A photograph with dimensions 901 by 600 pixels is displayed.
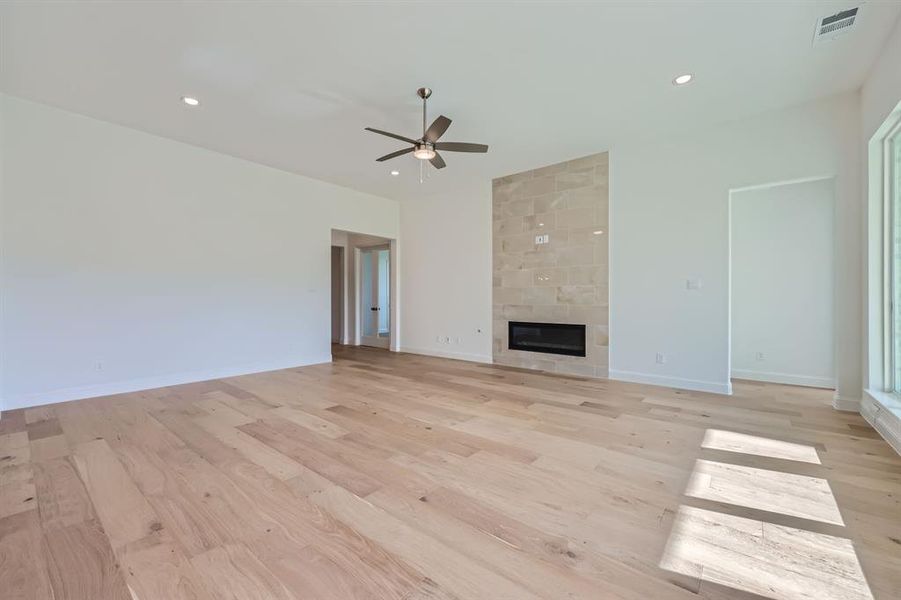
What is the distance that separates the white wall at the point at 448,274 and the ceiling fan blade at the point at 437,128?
2944 mm

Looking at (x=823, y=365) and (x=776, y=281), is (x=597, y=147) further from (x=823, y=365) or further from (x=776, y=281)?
(x=823, y=365)

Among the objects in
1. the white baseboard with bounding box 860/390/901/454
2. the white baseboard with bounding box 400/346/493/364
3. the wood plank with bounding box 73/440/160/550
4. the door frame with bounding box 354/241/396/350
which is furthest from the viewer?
the door frame with bounding box 354/241/396/350

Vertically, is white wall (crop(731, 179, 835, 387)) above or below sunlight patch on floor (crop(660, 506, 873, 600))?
above

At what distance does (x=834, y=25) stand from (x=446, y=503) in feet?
13.9

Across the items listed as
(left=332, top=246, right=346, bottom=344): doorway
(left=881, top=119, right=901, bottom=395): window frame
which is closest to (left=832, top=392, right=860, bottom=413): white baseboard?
(left=881, top=119, right=901, bottom=395): window frame

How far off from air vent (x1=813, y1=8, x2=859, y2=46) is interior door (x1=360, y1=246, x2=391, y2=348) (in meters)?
6.93

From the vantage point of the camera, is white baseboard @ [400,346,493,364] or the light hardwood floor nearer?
the light hardwood floor

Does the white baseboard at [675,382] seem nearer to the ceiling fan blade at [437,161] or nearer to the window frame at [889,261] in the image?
the window frame at [889,261]

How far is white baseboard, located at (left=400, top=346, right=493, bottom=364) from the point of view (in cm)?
641

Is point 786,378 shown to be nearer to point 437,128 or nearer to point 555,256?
point 555,256

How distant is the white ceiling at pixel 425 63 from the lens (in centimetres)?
255

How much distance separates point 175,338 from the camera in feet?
15.5

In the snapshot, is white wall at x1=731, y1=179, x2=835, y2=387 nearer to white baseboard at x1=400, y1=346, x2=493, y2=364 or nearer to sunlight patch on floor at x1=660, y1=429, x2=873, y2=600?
sunlight patch on floor at x1=660, y1=429, x2=873, y2=600

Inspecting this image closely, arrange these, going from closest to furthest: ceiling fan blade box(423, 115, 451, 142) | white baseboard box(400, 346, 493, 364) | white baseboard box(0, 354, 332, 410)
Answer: ceiling fan blade box(423, 115, 451, 142) < white baseboard box(0, 354, 332, 410) < white baseboard box(400, 346, 493, 364)
